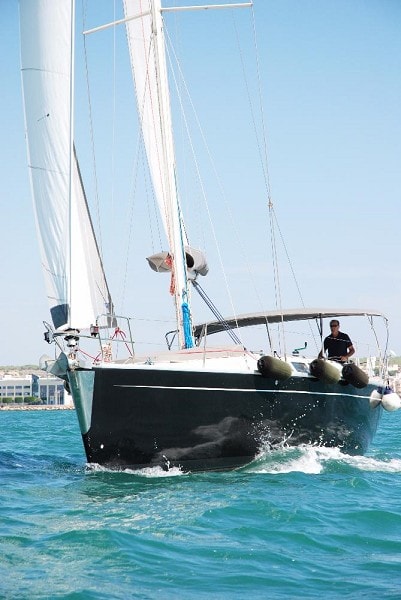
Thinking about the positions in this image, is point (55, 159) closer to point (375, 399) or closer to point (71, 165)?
Answer: point (71, 165)

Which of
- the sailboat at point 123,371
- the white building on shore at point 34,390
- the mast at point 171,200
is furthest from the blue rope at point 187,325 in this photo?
the white building on shore at point 34,390

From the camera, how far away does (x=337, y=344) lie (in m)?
16.5

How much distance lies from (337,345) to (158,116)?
5.44 m

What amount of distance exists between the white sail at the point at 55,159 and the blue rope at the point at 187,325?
255 centimetres

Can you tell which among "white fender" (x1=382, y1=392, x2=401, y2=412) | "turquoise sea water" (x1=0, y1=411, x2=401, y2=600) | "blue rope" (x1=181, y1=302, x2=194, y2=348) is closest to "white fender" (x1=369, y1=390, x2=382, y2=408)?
"white fender" (x1=382, y1=392, x2=401, y2=412)

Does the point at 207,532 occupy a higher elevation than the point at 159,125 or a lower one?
lower

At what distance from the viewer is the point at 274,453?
558 inches

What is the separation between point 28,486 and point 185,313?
4.94m

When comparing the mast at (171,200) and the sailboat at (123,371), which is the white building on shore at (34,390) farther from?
the sailboat at (123,371)

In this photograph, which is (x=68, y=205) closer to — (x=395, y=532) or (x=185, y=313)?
(x=185, y=313)

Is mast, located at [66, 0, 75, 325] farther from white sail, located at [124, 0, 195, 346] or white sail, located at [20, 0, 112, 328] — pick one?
white sail, located at [124, 0, 195, 346]

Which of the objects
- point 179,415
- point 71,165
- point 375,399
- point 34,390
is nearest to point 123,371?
point 179,415

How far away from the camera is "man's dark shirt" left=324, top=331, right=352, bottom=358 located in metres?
16.4

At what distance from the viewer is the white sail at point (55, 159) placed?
13391 millimetres
